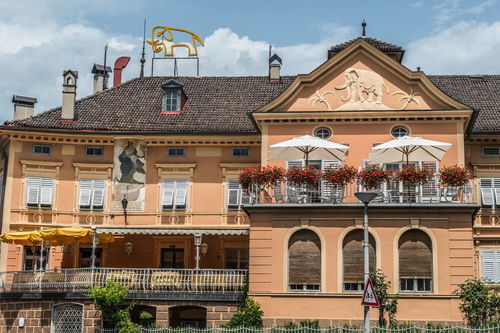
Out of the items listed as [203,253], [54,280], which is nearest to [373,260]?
[203,253]

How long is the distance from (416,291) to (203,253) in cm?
1248

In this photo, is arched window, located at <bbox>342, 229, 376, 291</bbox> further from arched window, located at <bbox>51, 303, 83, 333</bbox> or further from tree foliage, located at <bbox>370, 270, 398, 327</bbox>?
arched window, located at <bbox>51, 303, 83, 333</bbox>

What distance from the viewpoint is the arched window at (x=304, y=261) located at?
28.6 meters

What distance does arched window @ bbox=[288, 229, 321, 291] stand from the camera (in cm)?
2859

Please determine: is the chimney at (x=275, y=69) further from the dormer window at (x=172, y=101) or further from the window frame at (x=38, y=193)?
the window frame at (x=38, y=193)

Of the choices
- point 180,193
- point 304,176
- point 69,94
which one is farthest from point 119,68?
point 304,176

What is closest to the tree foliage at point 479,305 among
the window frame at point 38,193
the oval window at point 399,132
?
the oval window at point 399,132

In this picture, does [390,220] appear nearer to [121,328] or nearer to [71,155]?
[121,328]

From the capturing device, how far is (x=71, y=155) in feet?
122

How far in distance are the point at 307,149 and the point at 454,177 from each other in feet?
20.0

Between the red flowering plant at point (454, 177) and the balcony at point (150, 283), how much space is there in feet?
29.7

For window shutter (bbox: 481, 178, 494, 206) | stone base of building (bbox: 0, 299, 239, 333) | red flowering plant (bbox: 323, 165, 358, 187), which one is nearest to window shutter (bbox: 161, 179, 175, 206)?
stone base of building (bbox: 0, 299, 239, 333)

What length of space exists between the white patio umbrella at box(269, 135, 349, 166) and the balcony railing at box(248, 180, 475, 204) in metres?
1.38

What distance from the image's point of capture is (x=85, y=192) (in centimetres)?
3694
